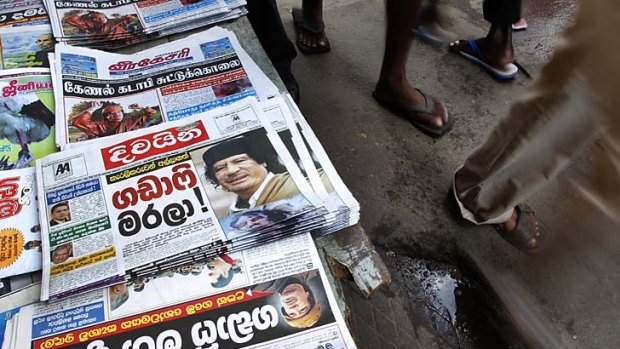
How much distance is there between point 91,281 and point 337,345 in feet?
1.06

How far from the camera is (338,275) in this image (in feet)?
2.22

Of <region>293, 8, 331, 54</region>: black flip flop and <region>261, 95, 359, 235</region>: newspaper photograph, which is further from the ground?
<region>261, 95, 359, 235</region>: newspaper photograph

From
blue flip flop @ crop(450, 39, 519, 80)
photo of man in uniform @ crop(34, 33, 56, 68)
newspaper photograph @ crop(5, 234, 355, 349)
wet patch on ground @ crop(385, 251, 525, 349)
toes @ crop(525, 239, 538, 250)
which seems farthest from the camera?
blue flip flop @ crop(450, 39, 519, 80)

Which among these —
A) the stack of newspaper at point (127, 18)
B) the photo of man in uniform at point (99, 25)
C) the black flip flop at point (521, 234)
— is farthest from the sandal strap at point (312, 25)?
the black flip flop at point (521, 234)

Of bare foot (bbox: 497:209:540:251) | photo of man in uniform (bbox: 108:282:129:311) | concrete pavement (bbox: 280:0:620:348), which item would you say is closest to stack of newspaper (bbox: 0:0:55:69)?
photo of man in uniform (bbox: 108:282:129:311)

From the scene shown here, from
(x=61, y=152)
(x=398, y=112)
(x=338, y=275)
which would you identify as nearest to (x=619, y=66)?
(x=338, y=275)

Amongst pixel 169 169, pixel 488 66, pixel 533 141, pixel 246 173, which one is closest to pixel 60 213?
pixel 169 169

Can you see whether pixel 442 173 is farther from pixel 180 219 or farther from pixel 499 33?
pixel 180 219

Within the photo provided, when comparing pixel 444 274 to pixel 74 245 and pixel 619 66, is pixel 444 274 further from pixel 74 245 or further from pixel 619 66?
pixel 74 245

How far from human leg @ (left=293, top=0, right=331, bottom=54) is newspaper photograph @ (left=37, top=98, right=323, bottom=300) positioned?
0.94 m

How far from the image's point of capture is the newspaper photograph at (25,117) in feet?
2.66

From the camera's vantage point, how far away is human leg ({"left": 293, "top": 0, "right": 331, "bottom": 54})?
1.68 meters

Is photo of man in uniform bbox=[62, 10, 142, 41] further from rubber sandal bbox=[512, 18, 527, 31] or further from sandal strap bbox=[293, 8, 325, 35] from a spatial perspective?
rubber sandal bbox=[512, 18, 527, 31]

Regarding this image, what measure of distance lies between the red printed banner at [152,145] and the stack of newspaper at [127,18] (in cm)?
30
